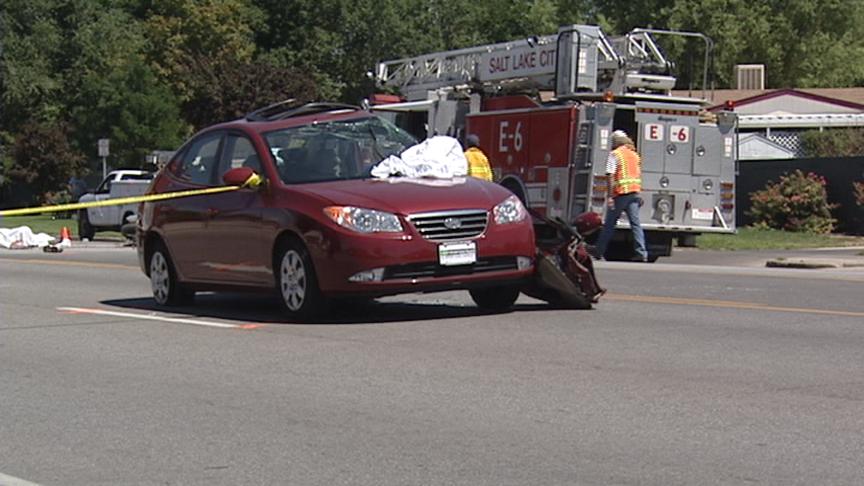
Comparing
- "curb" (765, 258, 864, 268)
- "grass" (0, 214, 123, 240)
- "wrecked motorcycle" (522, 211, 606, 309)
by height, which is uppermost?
"wrecked motorcycle" (522, 211, 606, 309)

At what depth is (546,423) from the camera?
25.1 ft

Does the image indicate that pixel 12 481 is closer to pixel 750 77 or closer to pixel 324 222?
pixel 324 222

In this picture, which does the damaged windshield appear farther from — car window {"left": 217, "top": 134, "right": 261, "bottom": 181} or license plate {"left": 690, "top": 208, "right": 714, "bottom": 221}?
license plate {"left": 690, "top": 208, "right": 714, "bottom": 221}

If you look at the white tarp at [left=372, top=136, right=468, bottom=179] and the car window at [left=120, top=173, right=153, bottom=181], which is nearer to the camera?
the white tarp at [left=372, top=136, right=468, bottom=179]

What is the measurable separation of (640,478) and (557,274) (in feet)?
19.0

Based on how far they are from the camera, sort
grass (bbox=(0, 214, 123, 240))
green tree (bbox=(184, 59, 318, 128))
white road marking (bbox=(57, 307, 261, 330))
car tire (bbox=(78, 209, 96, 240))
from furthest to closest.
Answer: green tree (bbox=(184, 59, 318, 128)) < grass (bbox=(0, 214, 123, 240)) < car tire (bbox=(78, 209, 96, 240)) < white road marking (bbox=(57, 307, 261, 330))

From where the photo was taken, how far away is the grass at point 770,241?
27.5m

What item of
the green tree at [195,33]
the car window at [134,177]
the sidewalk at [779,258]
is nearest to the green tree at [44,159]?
the green tree at [195,33]

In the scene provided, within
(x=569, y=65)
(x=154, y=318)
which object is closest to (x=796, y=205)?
(x=569, y=65)

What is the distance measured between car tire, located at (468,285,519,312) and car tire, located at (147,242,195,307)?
2.94 m

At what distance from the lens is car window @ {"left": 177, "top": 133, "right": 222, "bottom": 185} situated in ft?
43.9

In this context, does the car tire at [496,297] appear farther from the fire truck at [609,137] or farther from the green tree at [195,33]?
the green tree at [195,33]

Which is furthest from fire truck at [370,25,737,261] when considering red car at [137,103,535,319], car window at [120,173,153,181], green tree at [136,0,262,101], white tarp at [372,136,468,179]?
green tree at [136,0,262,101]

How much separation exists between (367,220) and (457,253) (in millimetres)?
762
